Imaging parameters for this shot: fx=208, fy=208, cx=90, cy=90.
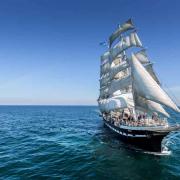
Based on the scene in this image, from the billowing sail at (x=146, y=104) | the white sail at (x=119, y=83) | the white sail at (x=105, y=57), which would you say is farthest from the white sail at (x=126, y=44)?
the white sail at (x=105, y=57)

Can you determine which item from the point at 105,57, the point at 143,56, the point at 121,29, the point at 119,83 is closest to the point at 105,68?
the point at 105,57

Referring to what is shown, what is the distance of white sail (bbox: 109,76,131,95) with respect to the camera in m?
44.8

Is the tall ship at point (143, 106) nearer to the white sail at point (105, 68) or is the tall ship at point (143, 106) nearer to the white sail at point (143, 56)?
the white sail at point (143, 56)

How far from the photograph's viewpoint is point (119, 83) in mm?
47625

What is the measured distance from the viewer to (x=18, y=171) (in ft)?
75.4

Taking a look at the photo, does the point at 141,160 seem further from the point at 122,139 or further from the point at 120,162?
the point at 122,139

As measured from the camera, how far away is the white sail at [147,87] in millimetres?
30312

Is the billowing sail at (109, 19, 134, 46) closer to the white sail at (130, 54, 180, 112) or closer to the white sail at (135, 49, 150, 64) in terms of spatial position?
the white sail at (135, 49, 150, 64)

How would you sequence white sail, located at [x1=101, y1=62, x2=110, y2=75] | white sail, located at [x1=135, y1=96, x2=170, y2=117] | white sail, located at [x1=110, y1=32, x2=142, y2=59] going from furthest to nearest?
white sail, located at [x1=101, y1=62, x2=110, y2=75] < white sail, located at [x1=110, y1=32, x2=142, y2=59] < white sail, located at [x1=135, y1=96, x2=170, y2=117]

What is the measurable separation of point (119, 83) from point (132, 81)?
1232 centimetres

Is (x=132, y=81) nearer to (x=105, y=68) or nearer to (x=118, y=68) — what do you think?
(x=118, y=68)

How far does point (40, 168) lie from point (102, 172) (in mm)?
7041

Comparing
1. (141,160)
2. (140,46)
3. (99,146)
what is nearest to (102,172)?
(141,160)

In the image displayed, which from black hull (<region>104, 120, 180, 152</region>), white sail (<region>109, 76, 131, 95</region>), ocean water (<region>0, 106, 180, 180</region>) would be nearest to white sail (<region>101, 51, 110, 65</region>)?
white sail (<region>109, 76, 131, 95</region>)
